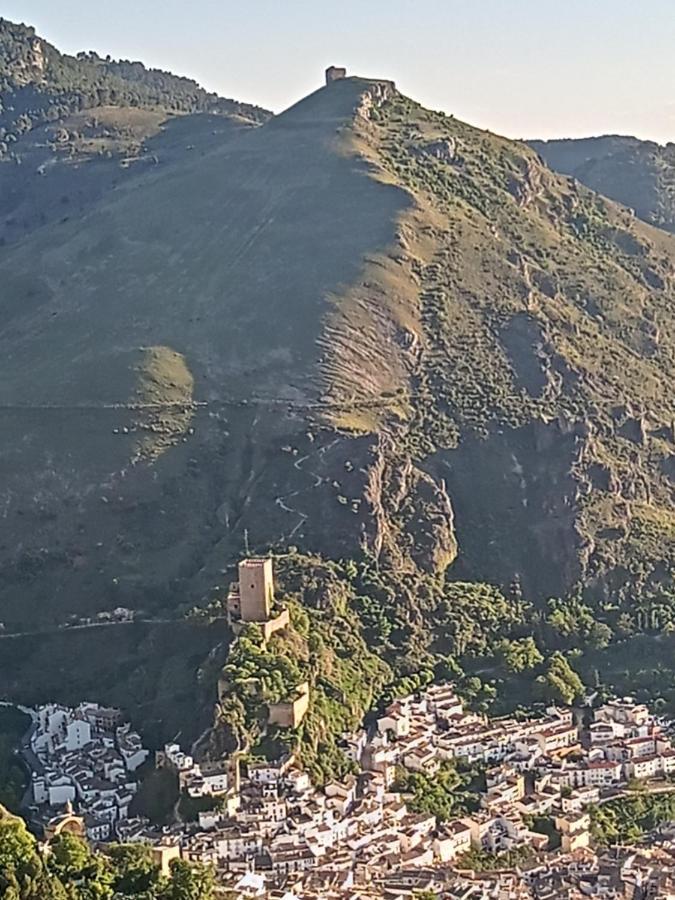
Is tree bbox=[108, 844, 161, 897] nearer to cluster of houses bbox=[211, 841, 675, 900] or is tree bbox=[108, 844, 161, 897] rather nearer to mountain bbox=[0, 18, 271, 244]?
cluster of houses bbox=[211, 841, 675, 900]

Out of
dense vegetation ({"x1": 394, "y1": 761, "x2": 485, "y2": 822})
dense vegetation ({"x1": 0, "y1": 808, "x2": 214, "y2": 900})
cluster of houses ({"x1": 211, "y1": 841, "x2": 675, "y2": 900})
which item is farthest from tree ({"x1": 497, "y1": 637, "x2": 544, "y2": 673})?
dense vegetation ({"x1": 0, "y1": 808, "x2": 214, "y2": 900})

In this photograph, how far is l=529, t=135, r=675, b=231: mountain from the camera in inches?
3669

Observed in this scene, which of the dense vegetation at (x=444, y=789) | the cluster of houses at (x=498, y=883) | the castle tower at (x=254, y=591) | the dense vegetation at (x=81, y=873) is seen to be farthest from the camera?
the castle tower at (x=254, y=591)

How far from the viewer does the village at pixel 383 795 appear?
1315 inches

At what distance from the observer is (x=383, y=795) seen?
37938 millimetres

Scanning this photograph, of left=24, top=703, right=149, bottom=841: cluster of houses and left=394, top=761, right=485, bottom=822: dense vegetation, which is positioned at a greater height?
left=24, top=703, right=149, bottom=841: cluster of houses

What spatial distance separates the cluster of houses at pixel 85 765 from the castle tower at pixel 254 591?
170 inches

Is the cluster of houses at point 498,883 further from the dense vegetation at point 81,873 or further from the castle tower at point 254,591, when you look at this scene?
the castle tower at point 254,591

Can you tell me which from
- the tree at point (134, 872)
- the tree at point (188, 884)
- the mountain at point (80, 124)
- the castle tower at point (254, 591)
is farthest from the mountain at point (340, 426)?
the mountain at point (80, 124)

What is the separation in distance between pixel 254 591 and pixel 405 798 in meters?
7.01

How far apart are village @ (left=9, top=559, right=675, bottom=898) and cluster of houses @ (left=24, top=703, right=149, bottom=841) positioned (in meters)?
0.04

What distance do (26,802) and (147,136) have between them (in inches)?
2376

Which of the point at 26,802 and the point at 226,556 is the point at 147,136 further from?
the point at 26,802

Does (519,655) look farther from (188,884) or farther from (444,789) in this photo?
(188,884)
